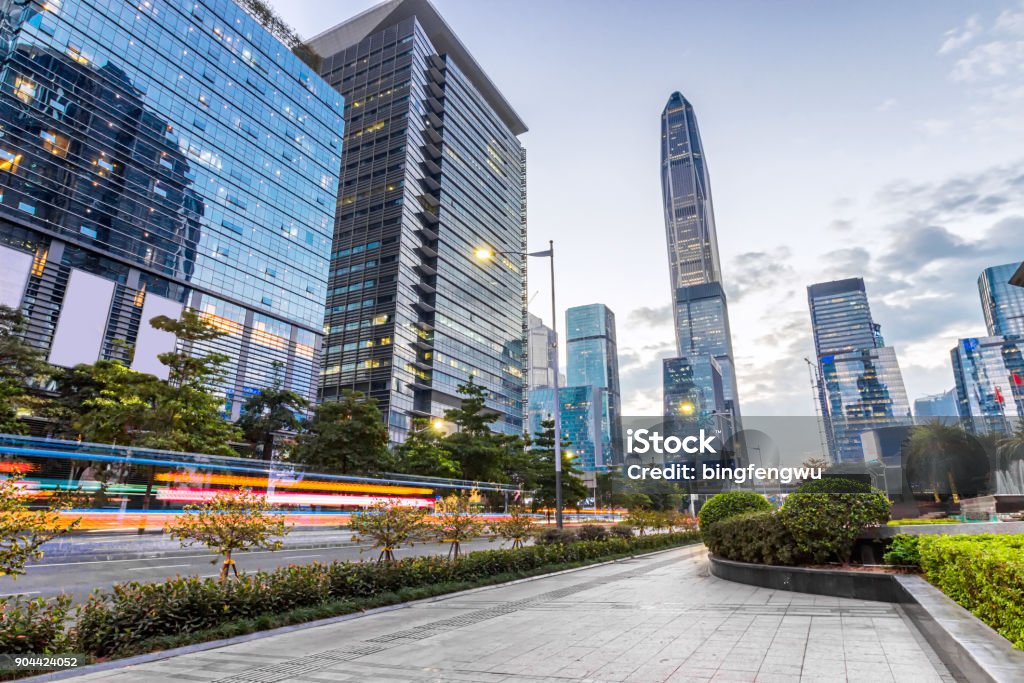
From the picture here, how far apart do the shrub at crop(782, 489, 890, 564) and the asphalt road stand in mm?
10438

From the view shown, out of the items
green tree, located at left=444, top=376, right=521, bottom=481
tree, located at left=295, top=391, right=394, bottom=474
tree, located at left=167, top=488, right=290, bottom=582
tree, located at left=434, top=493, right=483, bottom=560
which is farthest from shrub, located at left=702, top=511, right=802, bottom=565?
green tree, located at left=444, top=376, right=521, bottom=481

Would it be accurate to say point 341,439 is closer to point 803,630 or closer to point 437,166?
point 803,630

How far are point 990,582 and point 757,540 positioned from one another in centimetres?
907

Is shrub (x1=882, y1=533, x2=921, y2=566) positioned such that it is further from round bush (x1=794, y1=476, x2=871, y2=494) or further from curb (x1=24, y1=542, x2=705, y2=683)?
curb (x1=24, y1=542, x2=705, y2=683)

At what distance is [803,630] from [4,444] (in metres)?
22.6

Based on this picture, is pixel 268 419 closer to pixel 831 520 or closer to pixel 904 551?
pixel 831 520

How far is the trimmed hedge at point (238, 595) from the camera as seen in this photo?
23.7 feet

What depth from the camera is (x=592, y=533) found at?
78.6 feet

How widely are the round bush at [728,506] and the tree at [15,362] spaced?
44917mm

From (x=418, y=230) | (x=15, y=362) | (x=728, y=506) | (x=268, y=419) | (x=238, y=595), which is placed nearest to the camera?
(x=238, y=595)

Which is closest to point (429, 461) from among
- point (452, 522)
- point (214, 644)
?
point (452, 522)

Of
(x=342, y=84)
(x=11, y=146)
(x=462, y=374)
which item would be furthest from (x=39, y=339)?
(x=342, y=84)

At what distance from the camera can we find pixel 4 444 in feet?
57.2

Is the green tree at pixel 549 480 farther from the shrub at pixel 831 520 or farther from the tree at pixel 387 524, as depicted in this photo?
the shrub at pixel 831 520
